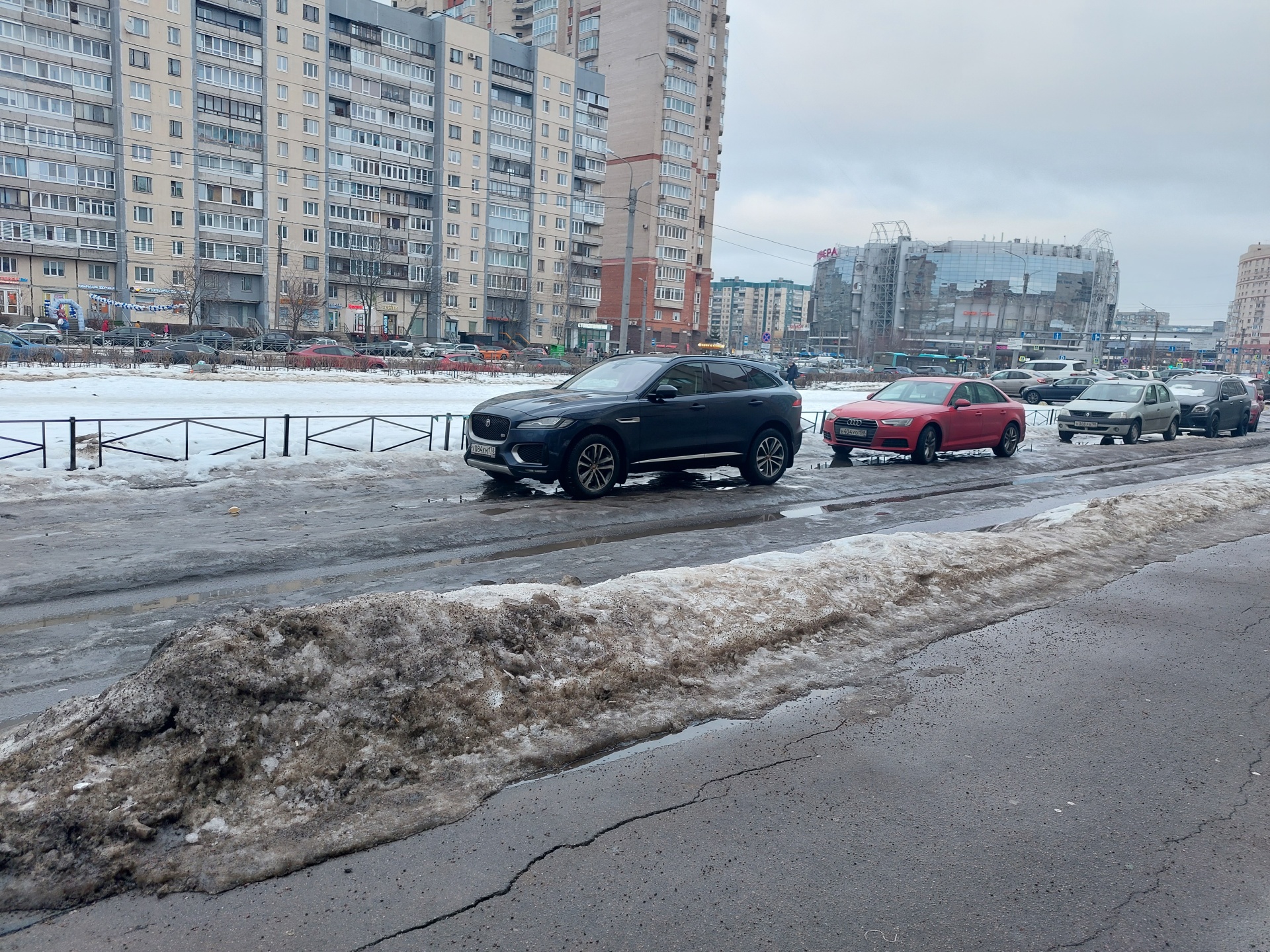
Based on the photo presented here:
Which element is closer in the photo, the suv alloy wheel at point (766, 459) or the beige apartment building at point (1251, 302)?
the suv alloy wheel at point (766, 459)

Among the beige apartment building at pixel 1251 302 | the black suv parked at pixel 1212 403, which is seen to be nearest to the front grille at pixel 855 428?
the black suv parked at pixel 1212 403

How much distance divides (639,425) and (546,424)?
4.24 ft

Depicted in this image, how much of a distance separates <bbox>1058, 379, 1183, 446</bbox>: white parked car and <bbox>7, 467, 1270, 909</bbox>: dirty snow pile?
1771 cm

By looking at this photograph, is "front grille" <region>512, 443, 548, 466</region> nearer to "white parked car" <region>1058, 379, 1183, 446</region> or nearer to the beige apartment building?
"white parked car" <region>1058, 379, 1183, 446</region>

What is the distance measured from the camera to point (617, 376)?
12047 mm

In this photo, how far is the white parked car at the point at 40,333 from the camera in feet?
144

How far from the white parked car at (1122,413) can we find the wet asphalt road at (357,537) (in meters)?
7.77

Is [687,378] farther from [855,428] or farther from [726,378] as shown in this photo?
[855,428]

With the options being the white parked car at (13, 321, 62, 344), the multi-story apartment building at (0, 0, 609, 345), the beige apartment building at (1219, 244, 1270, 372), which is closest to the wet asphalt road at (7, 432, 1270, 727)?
the white parked car at (13, 321, 62, 344)

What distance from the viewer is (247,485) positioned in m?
11.2

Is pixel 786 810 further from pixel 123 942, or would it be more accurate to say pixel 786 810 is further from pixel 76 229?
pixel 76 229

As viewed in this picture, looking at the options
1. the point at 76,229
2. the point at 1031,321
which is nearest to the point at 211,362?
the point at 76,229

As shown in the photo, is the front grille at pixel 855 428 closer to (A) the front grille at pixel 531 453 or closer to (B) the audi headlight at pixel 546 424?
(B) the audi headlight at pixel 546 424

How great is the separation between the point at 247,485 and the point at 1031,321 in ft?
469
